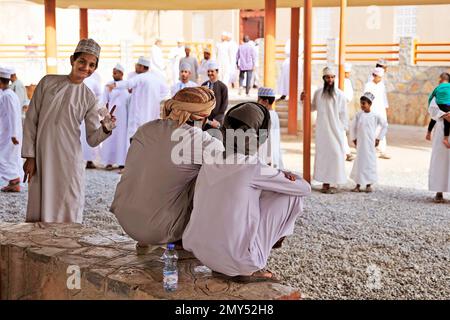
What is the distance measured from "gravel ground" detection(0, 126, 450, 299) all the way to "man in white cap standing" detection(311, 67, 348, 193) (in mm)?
218

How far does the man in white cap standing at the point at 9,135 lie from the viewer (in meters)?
7.17

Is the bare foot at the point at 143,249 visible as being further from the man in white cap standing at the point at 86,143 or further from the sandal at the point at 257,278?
the man in white cap standing at the point at 86,143

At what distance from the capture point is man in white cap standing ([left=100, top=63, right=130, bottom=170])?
9242 millimetres

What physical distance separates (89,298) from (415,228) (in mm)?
3426

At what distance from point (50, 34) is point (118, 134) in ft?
5.47

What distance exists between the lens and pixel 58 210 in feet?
14.9

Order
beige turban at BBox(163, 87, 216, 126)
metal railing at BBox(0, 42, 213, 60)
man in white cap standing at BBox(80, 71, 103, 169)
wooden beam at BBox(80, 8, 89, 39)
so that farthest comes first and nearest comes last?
metal railing at BBox(0, 42, 213, 60) → wooden beam at BBox(80, 8, 89, 39) → man in white cap standing at BBox(80, 71, 103, 169) → beige turban at BBox(163, 87, 216, 126)

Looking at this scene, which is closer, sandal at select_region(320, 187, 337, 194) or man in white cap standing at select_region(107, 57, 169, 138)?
sandal at select_region(320, 187, 337, 194)

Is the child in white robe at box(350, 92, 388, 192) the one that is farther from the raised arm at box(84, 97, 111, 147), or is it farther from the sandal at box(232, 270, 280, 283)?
the sandal at box(232, 270, 280, 283)

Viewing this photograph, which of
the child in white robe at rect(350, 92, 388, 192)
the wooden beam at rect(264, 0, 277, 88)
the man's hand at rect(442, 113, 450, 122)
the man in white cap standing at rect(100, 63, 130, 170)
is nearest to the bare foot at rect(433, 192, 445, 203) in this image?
the child in white robe at rect(350, 92, 388, 192)

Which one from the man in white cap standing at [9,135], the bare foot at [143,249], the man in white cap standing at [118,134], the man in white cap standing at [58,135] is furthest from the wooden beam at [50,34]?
the bare foot at [143,249]
